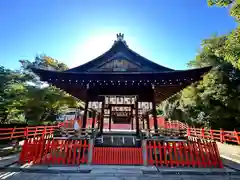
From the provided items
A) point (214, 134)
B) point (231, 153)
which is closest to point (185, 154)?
point (231, 153)


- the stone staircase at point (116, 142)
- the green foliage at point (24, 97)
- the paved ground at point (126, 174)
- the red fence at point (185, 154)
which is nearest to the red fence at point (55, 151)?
the paved ground at point (126, 174)

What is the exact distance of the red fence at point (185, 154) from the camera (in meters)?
4.60

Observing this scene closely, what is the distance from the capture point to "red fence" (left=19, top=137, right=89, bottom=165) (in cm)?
471

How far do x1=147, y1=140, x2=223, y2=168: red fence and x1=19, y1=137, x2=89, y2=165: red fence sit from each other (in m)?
2.42

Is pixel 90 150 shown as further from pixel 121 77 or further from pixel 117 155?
pixel 121 77

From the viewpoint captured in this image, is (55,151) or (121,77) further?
(121,77)

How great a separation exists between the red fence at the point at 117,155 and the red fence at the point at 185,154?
424 mm

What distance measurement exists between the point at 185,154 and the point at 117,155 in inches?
94.1

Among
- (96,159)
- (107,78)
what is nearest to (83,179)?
(96,159)

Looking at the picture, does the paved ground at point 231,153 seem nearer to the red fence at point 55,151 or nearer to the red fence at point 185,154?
the red fence at point 185,154

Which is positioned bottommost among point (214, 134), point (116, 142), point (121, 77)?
point (116, 142)

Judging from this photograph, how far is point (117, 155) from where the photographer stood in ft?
15.9

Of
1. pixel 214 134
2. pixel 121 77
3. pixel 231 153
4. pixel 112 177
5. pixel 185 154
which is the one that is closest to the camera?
pixel 112 177

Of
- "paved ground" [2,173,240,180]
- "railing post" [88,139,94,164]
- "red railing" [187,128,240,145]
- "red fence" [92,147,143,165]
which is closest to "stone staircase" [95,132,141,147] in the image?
"red fence" [92,147,143,165]
